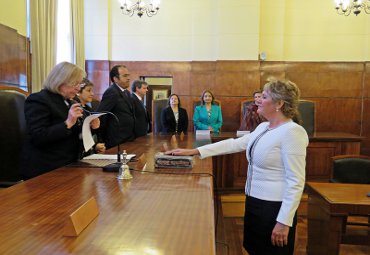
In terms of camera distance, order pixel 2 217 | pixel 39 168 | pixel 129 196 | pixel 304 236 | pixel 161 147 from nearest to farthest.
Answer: pixel 2 217 < pixel 129 196 < pixel 39 168 < pixel 161 147 < pixel 304 236

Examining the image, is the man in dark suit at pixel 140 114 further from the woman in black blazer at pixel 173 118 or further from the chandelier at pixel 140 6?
the chandelier at pixel 140 6

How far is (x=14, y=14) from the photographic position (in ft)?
13.2

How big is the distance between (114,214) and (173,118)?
4.06m

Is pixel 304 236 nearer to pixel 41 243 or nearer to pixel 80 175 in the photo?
pixel 80 175

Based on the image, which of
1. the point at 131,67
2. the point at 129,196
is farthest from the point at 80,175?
the point at 131,67

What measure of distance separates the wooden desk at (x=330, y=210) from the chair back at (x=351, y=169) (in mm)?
611

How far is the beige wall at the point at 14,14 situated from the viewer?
3.82 metres

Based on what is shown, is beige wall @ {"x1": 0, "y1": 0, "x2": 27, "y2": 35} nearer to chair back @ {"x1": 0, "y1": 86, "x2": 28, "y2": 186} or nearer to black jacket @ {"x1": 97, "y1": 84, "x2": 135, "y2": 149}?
black jacket @ {"x1": 97, "y1": 84, "x2": 135, "y2": 149}

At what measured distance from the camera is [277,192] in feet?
5.45

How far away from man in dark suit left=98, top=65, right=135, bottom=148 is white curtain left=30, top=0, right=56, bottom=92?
5.96ft

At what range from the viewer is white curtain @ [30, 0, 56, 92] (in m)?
4.45

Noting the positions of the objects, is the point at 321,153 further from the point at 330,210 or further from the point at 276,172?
the point at 276,172

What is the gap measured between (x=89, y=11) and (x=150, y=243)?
661cm

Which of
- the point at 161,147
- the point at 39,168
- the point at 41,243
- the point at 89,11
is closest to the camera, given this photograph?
the point at 41,243
